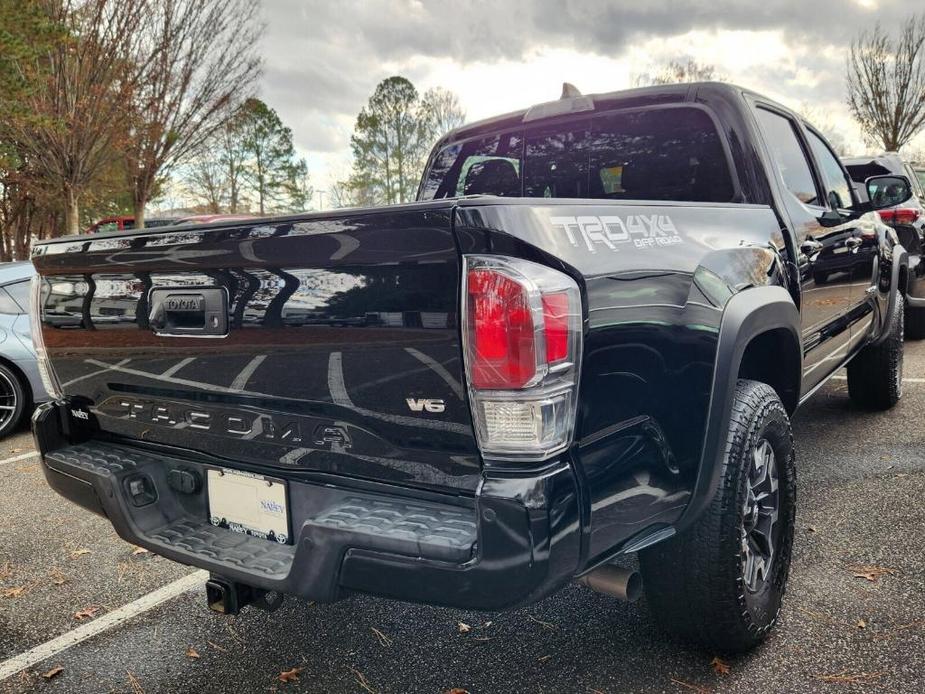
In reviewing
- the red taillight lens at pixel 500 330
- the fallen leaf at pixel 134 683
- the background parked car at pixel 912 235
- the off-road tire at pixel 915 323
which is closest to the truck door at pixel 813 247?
the red taillight lens at pixel 500 330

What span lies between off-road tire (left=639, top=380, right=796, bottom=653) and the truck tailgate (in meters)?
0.82

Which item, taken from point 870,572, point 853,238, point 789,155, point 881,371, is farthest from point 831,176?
point 870,572

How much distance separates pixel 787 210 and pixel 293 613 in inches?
97.6

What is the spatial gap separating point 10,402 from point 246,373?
457cm

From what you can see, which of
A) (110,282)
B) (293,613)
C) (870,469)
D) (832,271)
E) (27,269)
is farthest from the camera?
(27,269)

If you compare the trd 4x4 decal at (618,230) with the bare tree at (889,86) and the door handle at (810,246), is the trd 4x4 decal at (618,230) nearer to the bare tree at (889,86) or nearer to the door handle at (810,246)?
the door handle at (810,246)

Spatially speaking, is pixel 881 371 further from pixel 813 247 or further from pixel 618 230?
pixel 618 230

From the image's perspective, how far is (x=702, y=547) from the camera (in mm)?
2078

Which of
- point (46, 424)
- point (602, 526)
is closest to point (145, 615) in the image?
point (46, 424)

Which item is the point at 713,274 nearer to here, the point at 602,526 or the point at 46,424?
the point at 602,526

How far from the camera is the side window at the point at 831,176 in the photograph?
142 inches

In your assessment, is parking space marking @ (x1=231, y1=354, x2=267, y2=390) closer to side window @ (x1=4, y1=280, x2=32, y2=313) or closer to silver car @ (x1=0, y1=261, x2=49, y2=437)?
silver car @ (x1=0, y1=261, x2=49, y2=437)

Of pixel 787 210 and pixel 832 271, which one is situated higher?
pixel 787 210

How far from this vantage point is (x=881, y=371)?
16.0 ft
